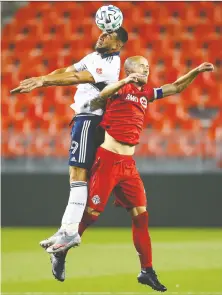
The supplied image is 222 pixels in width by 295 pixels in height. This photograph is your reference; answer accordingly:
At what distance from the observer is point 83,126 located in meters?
6.00

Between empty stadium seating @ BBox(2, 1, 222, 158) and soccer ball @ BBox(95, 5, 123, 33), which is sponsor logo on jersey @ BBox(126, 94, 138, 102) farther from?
empty stadium seating @ BBox(2, 1, 222, 158)

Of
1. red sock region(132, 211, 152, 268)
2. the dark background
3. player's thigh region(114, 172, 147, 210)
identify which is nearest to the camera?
player's thigh region(114, 172, 147, 210)

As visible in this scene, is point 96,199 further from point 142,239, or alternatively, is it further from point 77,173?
point 142,239

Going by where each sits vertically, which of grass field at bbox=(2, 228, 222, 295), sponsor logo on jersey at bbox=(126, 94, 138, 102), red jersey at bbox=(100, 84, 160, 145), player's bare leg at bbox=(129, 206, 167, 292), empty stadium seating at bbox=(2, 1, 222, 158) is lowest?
grass field at bbox=(2, 228, 222, 295)

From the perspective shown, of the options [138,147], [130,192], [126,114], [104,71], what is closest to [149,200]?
[138,147]

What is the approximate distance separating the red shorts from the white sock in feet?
0.24

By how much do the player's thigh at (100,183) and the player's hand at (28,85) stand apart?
996mm

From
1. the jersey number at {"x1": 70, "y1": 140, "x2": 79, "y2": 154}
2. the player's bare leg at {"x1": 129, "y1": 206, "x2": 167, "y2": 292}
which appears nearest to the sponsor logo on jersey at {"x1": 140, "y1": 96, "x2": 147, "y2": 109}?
the jersey number at {"x1": 70, "y1": 140, "x2": 79, "y2": 154}

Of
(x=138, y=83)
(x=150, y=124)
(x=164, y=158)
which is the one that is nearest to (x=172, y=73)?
(x=150, y=124)

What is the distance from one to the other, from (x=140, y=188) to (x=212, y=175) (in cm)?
649

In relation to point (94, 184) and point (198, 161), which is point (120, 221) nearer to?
point (198, 161)

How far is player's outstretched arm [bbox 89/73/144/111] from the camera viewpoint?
5.57m

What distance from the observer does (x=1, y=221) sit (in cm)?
1304

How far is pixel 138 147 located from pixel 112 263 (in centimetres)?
333
